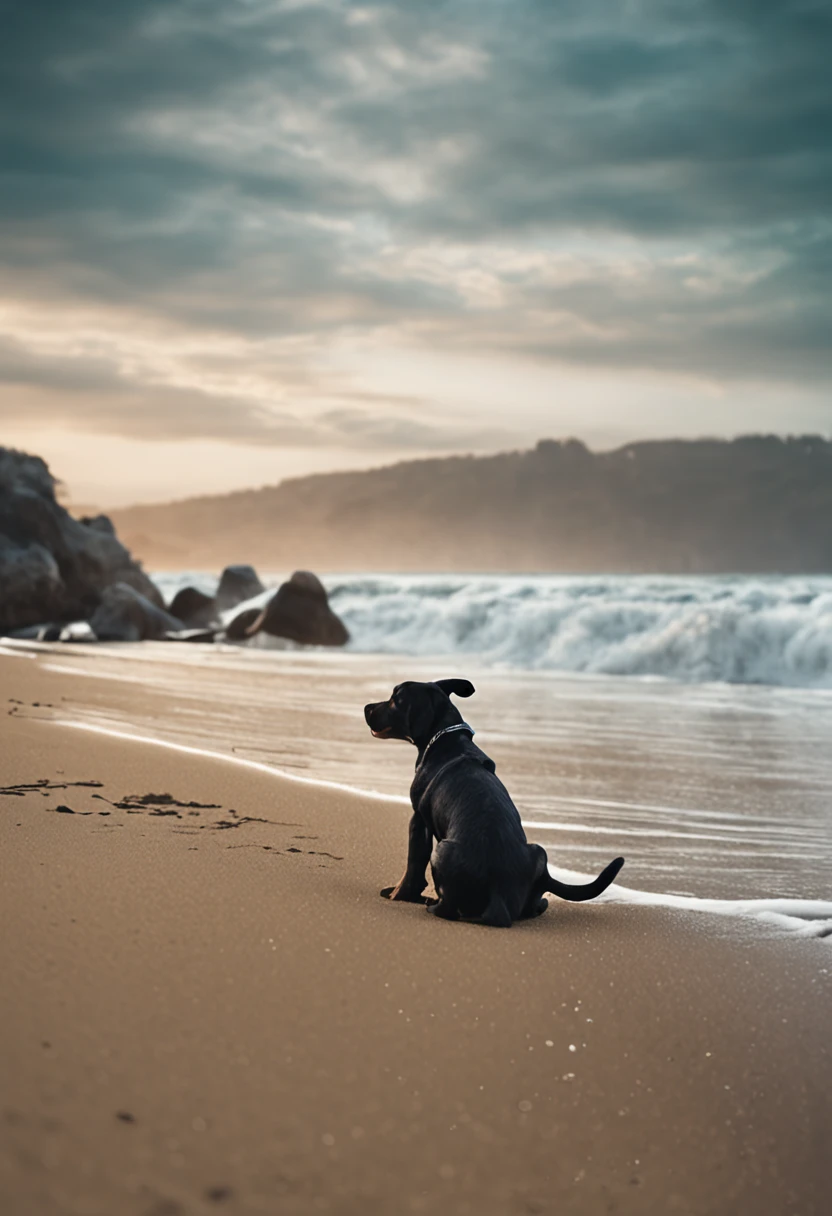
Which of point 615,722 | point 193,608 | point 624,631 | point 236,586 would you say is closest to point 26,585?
point 193,608

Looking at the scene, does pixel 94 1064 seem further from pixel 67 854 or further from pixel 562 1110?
pixel 67 854

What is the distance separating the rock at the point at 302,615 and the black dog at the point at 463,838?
18862 millimetres

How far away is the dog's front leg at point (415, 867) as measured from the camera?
11.8 ft

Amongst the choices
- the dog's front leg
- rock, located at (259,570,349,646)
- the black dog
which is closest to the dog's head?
the black dog

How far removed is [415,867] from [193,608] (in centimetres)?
2381

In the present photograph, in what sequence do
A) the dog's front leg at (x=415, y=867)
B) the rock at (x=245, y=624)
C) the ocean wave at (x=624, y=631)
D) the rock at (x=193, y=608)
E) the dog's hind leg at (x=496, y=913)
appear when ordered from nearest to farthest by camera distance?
the dog's hind leg at (x=496, y=913) < the dog's front leg at (x=415, y=867) < the ocean wave at (x=624, y=631) < the rock at (x=245, y=624) < the rock at (x=193, y=608)

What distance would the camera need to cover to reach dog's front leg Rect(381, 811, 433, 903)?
3592 millimetres

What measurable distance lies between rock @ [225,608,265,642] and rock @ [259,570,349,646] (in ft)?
0.70

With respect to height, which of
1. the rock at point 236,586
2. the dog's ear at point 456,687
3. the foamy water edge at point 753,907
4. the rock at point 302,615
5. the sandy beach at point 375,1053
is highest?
the rock at point 236,586

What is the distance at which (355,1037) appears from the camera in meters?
2.19

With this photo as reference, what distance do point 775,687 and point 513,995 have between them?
13427mm

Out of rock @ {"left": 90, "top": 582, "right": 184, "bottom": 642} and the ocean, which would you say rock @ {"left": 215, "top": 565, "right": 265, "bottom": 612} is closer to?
the ocean

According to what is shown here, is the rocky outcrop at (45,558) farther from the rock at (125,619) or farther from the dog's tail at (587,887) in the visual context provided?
the dog's tail at (587,887)

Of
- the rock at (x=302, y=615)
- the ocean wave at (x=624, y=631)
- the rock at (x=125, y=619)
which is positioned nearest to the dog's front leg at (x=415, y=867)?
the ocean wave at (x=624, y=631)
